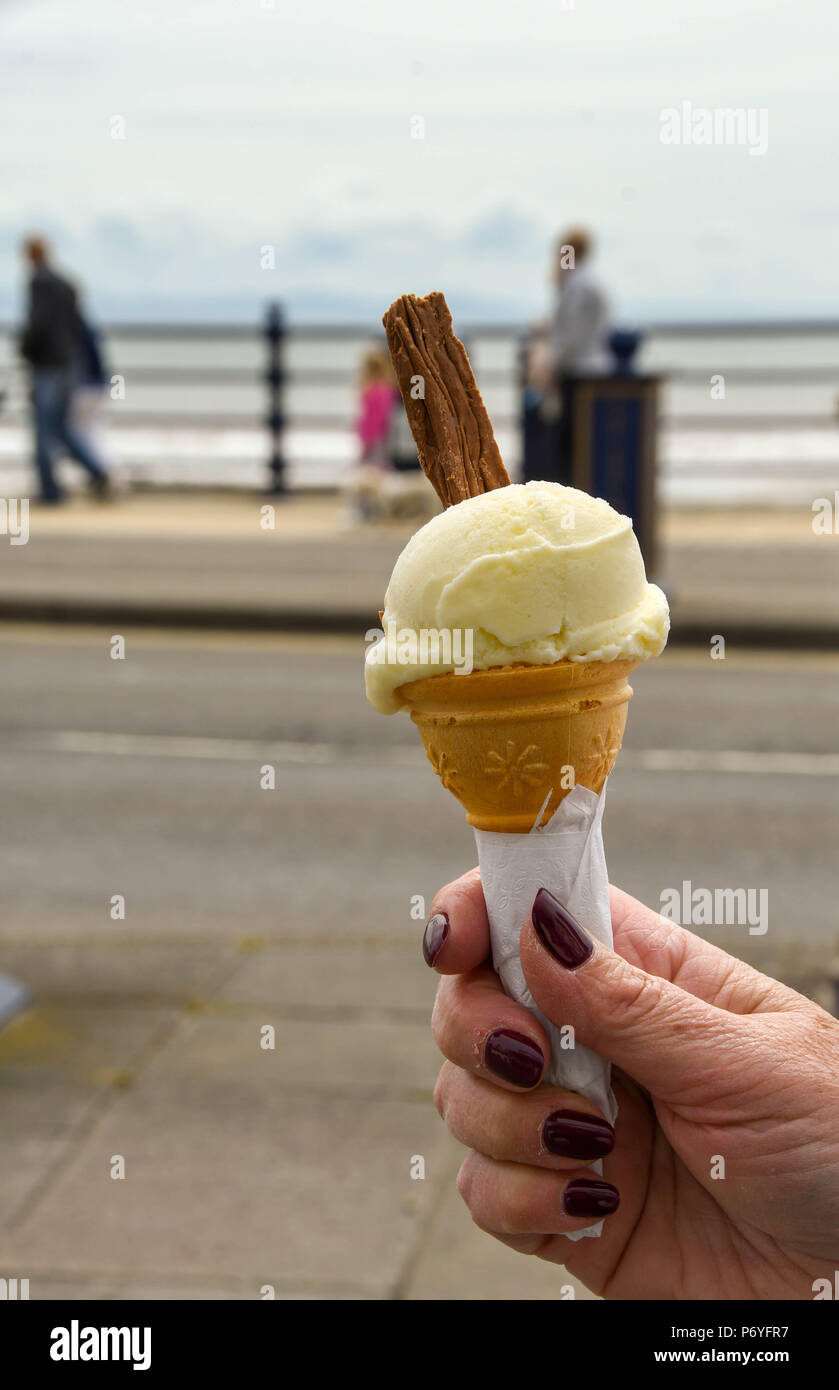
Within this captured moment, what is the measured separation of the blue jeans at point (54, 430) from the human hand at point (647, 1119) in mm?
17060

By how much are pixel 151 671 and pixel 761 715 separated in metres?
4.31

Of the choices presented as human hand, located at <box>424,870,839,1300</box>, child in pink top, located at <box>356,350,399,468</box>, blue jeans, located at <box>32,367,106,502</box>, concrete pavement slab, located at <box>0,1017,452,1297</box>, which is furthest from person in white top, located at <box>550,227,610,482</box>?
human hand, located at <box>424,870,839,1300</box>

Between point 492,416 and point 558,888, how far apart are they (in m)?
17.8

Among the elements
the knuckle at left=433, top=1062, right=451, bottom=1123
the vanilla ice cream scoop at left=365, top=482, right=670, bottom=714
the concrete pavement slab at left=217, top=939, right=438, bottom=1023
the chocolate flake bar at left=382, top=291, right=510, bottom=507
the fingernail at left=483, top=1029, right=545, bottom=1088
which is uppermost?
the chocolate flake bar at left=382, top=291, right=510, bottom=507

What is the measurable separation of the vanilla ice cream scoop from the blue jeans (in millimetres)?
17092

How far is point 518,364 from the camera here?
18516 mm

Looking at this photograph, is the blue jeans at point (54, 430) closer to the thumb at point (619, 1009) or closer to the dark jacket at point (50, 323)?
the dark jacket at point (50, 323)

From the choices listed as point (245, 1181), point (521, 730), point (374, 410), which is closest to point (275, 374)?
point (374, 410)

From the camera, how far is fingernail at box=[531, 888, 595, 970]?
1896 millimetres

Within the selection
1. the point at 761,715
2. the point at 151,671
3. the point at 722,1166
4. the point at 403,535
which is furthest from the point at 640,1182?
the point at 403,535

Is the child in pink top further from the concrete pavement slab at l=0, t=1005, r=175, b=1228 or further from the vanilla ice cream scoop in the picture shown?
the vanilla ice cream scoop

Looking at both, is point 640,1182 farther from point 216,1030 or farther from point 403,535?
point 403,535

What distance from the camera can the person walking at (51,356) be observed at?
1775 centimetres

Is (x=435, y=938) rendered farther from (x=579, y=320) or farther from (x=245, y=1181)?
(x=579, y=320)
